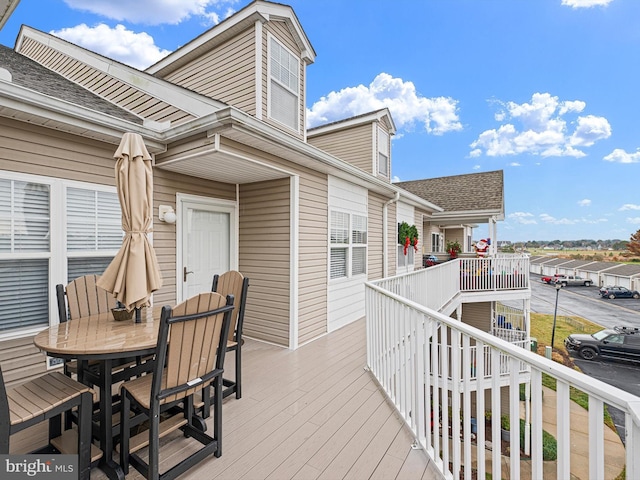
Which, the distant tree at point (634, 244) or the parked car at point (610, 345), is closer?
the parked car at point (610, 345)

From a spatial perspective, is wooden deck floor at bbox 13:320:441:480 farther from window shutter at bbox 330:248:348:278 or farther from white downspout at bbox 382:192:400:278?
white downspout at bbox 382:192:400:278

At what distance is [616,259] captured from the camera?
4209 centimetres

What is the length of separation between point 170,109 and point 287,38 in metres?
2.61

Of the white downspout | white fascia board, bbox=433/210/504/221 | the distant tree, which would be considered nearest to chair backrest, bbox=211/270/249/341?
the white downspout

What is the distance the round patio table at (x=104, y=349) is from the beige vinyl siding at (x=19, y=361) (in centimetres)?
Result: 108

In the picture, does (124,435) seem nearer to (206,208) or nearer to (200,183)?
(206,208)

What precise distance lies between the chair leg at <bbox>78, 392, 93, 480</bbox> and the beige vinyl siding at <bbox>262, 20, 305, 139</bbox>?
4.48 m

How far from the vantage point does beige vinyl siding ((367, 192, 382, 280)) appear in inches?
279

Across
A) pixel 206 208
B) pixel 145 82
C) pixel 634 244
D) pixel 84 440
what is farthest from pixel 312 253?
pixel 634 244

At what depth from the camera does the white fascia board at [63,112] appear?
104 inches

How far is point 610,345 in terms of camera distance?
42.1ft

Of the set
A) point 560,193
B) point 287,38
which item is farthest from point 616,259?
point 287,38

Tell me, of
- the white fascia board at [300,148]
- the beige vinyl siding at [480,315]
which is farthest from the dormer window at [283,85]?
the beige vinyl siding at [480,315]

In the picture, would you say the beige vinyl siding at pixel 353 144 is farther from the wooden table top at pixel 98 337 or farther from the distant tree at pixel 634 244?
the distant tree at pixel 634 244
